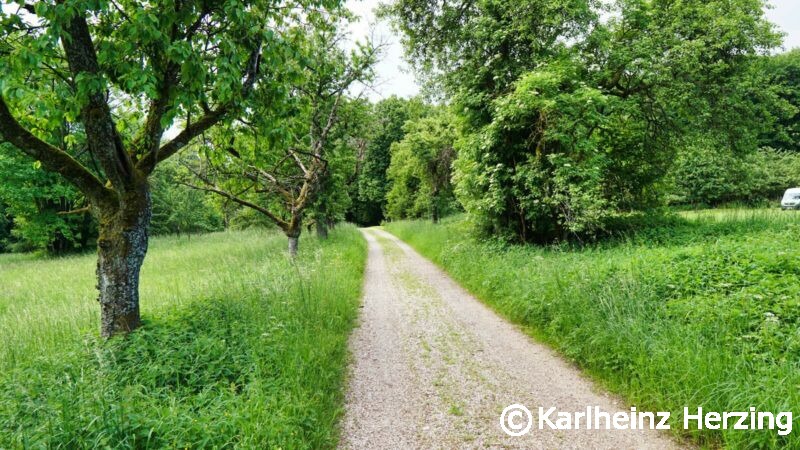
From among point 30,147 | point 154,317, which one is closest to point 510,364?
point 154,317

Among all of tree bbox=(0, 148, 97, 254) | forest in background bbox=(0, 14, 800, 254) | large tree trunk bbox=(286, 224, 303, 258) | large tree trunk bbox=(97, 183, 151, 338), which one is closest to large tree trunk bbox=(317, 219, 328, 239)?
forest in background bbox=(0, 14, 800, 254)

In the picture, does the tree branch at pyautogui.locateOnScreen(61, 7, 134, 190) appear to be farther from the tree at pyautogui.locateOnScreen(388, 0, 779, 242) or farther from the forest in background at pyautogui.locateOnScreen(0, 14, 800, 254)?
the tree at pyautogui.locateOnScreen(388, 0, 779, 242)

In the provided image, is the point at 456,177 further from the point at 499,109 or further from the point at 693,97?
the point at 693,97

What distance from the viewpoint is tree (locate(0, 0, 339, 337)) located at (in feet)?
11.3

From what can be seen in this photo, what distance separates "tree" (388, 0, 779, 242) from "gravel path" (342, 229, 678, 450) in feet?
14.5

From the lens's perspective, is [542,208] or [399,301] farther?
[542,208]

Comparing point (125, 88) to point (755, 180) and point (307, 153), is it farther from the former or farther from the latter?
point (755, 180)

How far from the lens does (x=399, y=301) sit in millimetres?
8188

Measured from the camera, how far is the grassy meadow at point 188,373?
260cm

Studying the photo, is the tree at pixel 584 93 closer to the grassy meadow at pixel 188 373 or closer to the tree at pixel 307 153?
the tree at pixel 307 153

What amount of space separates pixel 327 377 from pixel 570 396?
2819 mm

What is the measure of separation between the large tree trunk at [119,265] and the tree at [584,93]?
8.27 metres

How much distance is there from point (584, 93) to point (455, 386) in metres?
7.95

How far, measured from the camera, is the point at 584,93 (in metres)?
8.78
